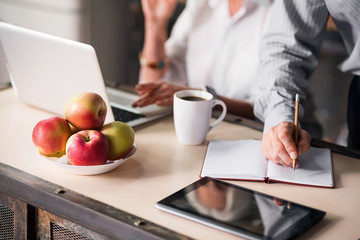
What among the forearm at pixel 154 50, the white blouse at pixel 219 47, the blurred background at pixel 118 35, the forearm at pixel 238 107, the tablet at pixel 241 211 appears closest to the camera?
the tablet at pixel 241 211

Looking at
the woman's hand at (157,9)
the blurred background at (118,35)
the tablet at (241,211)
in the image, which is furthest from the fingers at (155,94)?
the blurred background at (118,35)

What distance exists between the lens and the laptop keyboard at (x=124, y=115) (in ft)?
4.34

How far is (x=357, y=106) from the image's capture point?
148cm

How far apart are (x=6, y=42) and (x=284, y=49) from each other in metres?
0.74

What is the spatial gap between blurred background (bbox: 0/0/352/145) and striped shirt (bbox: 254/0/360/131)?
130 centimetres

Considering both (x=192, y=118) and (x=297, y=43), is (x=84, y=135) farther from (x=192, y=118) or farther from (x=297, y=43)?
(x=297, y=43)

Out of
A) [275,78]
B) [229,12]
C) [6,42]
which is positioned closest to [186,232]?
[275,78]

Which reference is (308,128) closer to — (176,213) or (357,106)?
(357,106)

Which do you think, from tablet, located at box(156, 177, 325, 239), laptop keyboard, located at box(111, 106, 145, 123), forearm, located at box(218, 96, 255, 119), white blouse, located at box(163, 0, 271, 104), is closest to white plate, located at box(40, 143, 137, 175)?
tablet, located at box(156, 177, 325, 239)

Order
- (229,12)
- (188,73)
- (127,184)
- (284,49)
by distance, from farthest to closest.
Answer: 1. (188,73)
2. (229,12)
3. (284,49)
4. (127,184)

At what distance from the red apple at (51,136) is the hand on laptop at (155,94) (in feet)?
1.29

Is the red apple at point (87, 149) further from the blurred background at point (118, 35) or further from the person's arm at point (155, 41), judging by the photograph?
the blurred background at point (118, 35)

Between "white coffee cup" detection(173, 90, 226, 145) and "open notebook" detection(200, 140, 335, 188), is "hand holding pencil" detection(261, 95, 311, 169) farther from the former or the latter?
"white coffee cup" detection(173, 90, 226, 145)

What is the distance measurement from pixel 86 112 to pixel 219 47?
45.5 inches
